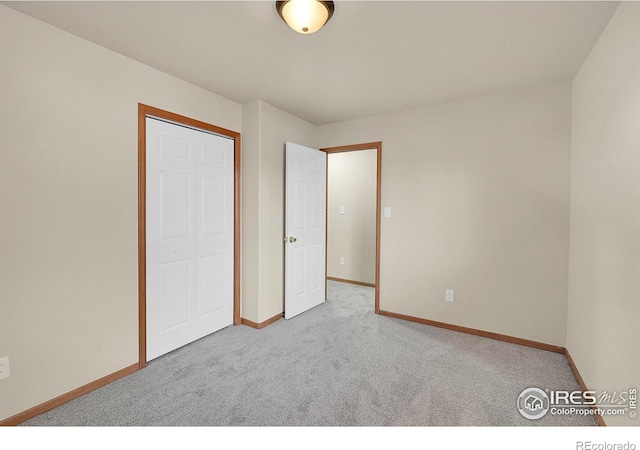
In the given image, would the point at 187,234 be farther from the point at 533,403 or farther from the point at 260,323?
the point at 533,403

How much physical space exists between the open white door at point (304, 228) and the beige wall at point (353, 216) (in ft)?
3.79

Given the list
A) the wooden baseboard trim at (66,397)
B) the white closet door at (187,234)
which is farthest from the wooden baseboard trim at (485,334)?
the wooden baseboard trim at (66,397)

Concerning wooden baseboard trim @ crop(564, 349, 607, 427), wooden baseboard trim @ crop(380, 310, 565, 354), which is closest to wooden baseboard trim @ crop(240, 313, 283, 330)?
wooden baseboard trim @ crop(380, 310, 565, 354)

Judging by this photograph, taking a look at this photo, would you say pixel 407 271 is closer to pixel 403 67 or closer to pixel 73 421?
pixel 403 67

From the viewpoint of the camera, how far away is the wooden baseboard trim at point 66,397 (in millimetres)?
1710

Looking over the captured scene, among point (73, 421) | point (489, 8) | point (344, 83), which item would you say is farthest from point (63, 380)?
point (489, 8)

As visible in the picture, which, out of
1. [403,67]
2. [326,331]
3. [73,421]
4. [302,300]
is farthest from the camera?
[302,300]

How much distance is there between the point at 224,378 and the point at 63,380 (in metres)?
0.98

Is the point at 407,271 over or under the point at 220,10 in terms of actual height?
under

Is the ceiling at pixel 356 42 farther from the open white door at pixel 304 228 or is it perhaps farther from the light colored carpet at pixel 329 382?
the light colored carpet at pixel 329 382

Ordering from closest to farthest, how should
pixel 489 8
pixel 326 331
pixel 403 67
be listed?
pixel 489 8 → pixel 403 67 → pixel 326 331

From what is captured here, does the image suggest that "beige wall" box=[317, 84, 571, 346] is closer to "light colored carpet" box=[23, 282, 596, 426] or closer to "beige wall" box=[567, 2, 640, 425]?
"beige wall" box=[567, 2, 640, 425]

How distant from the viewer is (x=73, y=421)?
1741 millimetres

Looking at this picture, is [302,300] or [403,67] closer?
[403,67]
